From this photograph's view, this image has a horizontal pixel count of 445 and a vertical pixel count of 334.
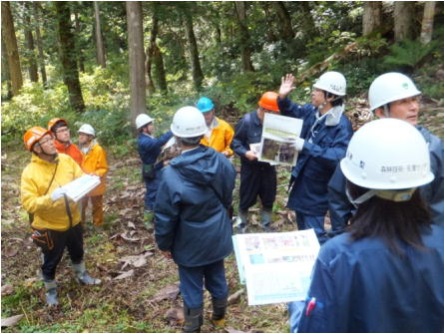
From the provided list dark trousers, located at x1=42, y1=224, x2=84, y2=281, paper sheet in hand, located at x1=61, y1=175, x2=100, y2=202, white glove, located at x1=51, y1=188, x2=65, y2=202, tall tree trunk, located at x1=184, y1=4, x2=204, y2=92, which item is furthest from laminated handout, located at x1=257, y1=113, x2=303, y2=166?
tall tree trunk, located at x1=184, y1=4, x2=204, y2=92

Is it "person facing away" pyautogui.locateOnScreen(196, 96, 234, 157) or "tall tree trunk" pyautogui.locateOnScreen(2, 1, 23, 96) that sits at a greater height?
"tall tree trunk" pyautogui.locateOnScreen(2, 1, 23, 96)

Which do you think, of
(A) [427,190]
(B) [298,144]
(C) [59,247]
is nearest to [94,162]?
(C) [59,247]

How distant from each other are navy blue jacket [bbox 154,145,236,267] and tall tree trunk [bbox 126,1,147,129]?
301 inches

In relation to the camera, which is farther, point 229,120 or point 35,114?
point 35,114

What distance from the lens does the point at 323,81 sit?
4180 mm

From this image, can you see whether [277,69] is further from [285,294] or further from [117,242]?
[285,294]

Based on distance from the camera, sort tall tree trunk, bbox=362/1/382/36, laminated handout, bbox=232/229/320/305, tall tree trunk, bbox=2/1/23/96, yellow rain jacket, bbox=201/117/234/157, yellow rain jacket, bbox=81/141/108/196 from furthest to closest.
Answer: tall tree trunk, bbox=2/1/23/96 → tall tree trunk, bbox=362/1/382/36 → yellow rain jacket, bbox=81/141/108/196 → yellow rain jacket, bbox=201/117/234/157 → laminated handout, bbox=232/229/320/305

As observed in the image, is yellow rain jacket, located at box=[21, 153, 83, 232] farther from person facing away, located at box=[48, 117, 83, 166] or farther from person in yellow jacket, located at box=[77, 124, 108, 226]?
person in yellow jacket, located at box=[77, 124, 108, 226]

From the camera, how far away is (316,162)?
4.32 m

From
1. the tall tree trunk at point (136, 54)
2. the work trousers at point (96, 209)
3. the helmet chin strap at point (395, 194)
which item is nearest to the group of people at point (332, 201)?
the helmet chin strap at point (395, 194)

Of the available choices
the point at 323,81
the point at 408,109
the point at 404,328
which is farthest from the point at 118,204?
the point at 404,328

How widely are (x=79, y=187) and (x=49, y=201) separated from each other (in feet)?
1.11

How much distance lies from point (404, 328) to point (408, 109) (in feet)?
6.60

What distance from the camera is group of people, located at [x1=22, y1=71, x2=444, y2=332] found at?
172 cm
